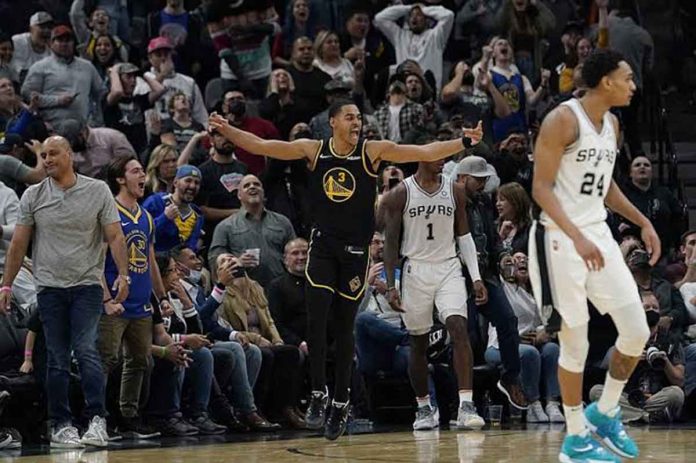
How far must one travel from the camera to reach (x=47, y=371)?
1123 cm

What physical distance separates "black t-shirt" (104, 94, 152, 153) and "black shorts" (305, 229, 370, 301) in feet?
19.0

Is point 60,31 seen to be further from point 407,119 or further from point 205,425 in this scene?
point 205,425

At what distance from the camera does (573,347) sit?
8812mm

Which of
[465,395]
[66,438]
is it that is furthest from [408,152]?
[66,438]

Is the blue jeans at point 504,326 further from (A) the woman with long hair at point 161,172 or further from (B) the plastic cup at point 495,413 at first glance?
(A) the woman with long hair at point 161,172

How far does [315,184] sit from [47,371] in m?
2.37

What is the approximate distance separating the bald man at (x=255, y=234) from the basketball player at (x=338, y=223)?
287 centimetres

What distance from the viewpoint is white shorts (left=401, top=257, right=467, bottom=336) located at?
42.1ft

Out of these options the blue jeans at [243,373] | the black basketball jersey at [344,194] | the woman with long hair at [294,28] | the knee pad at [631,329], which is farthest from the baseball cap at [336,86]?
the knee pad at [631,329]

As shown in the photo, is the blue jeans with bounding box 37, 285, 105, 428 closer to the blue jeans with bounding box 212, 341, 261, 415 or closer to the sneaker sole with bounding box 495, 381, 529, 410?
the blue jeans with bounding box 212, 341, 261, 415

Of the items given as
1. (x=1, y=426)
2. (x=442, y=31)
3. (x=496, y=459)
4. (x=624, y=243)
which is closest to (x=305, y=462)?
(x=496, y=459)

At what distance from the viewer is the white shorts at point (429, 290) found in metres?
12.8

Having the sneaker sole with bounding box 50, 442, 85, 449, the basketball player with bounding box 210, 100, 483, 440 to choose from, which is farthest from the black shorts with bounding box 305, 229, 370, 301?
the sneaker sole with bounding box 50, 442, 85, 449

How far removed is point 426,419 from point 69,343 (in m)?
3.14
